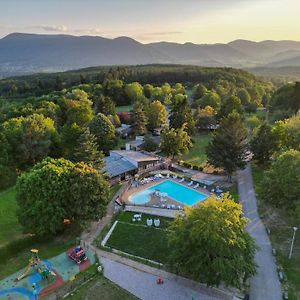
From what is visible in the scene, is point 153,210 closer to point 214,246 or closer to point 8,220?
point 214,246

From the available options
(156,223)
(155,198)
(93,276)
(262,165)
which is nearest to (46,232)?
(93,276)

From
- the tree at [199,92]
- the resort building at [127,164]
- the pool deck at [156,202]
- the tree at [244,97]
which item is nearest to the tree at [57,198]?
the pool deck at [156,202]

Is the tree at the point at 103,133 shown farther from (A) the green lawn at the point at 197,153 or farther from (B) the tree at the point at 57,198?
(B) the tree at the point at 57,198

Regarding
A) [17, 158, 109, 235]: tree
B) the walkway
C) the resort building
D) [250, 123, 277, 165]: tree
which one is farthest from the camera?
[250, 123, 277, 165]: tree

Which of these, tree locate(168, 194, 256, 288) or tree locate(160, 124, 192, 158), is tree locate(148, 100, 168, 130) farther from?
tree locate(168, 194, 256, 288)

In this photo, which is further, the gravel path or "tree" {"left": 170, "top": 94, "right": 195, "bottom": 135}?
"tree" {"left": 170, "top": 94, "right": 195, "bottom": 135}

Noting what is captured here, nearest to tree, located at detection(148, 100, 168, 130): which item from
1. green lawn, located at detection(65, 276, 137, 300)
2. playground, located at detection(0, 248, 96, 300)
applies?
playground, located at detection(0, 248, 96, 300)

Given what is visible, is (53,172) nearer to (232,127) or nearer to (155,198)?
(155,198)
